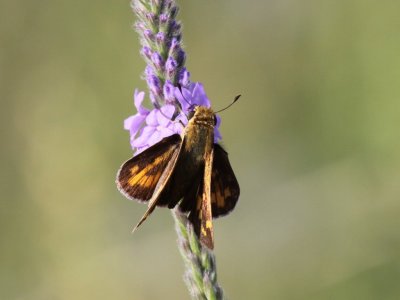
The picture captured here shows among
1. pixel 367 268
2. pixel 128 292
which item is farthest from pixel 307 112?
pixel 128 292

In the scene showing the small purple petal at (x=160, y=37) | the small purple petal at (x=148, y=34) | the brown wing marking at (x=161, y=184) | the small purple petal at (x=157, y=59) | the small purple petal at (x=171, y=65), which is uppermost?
the small purple petal at (x=148, y=34)

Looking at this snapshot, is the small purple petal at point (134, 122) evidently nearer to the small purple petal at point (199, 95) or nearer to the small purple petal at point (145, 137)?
the small purple petal at point (145, 137)

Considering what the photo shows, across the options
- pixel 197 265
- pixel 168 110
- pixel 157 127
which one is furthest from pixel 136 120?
pixel 197 265

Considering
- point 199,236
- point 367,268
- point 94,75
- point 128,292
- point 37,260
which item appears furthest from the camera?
point 94,75

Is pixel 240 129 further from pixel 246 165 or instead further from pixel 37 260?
pixel 37 260

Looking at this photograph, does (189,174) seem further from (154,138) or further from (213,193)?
(154,138)

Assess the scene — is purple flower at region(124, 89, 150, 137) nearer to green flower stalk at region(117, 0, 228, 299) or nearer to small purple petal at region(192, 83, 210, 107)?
green flower stalk at region(117, 0, 228, 299)

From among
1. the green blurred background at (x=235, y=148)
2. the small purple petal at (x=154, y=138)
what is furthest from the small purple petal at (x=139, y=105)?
the green blurred background at (x=235, y=148)

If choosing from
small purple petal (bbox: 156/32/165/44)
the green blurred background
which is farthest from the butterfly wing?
the green blurred background
